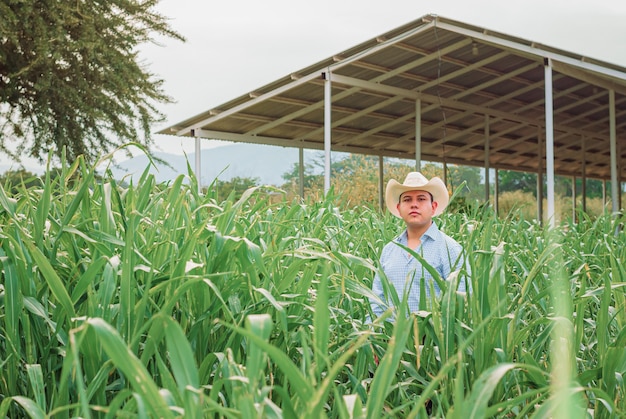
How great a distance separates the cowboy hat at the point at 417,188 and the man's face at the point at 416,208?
0.02 meters

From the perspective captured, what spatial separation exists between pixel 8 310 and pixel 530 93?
50.2 ft

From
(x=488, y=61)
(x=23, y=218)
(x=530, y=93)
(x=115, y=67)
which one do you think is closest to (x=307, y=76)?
(x=488, y=61)

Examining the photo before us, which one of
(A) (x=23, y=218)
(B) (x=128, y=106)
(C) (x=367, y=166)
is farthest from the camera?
(C) (x=367, y=166)

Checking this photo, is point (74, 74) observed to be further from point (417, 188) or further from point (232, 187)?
point (417, 188)

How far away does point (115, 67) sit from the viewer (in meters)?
17.7

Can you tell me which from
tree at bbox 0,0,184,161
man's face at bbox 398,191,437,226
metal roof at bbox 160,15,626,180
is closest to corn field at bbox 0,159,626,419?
man's face at bbox 398,191,437,226

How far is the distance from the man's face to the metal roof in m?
7.67

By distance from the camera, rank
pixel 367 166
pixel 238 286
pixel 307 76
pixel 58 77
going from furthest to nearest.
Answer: pixel 367 166 → pixel 58 77 → pixel 307 76 → pixel 238 286

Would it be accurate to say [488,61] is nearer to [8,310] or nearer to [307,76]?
[307,76]

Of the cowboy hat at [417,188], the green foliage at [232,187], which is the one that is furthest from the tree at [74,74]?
the cowboy hat at [417,188]

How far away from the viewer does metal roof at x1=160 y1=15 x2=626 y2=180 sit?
1135cm

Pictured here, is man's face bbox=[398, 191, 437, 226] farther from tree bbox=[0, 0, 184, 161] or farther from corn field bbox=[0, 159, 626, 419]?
tree bbox=[0, 0, 184, 161]

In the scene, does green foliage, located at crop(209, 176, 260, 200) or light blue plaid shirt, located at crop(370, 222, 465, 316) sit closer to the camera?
light blue plaid shirt, located at crop(370, 222, 465, 316)

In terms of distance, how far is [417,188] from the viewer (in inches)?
125
